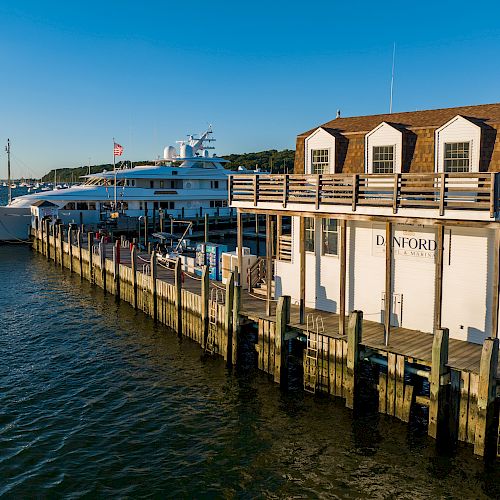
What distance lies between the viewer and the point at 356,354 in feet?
51.2

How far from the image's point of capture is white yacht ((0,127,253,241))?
56.3m

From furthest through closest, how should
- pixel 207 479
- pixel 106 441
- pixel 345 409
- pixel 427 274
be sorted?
pixel 427 274
pixel 345 409
pixel 106 441
pixel 207 479

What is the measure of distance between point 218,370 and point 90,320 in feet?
32.9

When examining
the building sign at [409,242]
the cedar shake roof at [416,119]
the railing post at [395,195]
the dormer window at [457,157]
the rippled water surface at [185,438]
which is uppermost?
the cedar shake roof at [416,119]

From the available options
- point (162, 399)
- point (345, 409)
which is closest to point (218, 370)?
point (162, 399)

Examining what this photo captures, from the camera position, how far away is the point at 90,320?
26922 mm

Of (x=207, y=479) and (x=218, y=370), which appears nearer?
(x=207, y=479)

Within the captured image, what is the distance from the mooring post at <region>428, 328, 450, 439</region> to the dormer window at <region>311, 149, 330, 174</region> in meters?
8.81

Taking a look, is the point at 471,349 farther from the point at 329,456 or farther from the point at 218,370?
the point at 218,370

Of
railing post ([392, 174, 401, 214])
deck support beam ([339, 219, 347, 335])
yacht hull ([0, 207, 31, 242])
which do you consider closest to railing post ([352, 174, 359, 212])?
deck support beam ([339, 219, 347, 335])

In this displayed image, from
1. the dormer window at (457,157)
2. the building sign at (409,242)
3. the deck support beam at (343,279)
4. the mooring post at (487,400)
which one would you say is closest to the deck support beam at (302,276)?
the deck support beam at (343,279)

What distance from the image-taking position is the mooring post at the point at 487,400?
12727mm

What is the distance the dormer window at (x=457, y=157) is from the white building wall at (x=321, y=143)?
4.33 meters

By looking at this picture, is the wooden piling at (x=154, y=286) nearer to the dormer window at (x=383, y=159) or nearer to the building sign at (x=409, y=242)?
the building sign at (x=409, y=242)
